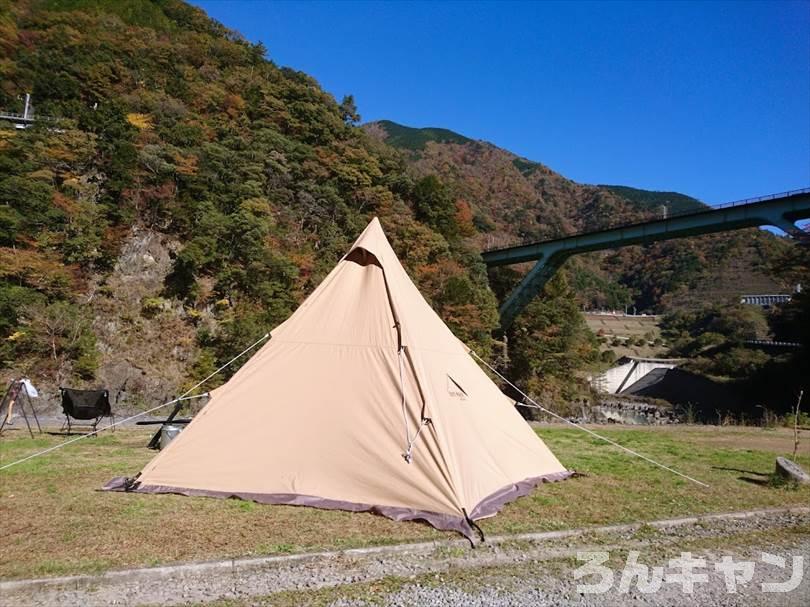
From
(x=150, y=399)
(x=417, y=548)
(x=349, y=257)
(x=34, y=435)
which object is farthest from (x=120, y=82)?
(x=417, y=548)

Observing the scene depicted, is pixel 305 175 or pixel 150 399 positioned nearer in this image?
pixel 150 399

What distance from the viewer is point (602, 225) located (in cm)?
6300

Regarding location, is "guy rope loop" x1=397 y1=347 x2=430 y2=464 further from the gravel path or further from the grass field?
the gravel path

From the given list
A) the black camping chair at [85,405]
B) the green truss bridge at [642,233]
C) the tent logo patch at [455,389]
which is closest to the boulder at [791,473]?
the tent logo patch at [455,389]

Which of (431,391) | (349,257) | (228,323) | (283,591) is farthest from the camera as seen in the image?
(228,323)

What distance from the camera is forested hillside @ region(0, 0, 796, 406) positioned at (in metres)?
22.0

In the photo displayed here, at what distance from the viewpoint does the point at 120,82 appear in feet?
124

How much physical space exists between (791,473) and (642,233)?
3288 centimetres

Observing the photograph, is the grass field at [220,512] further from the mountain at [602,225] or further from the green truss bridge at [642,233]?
the mountain at [602,225]

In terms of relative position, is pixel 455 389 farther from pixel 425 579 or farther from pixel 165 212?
pixel 165 212

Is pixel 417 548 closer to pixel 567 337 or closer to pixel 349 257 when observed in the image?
pixel 349 257

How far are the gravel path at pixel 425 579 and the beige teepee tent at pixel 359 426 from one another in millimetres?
727

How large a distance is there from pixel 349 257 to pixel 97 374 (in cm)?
1853

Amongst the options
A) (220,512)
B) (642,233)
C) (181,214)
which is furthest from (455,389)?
(642,233)
